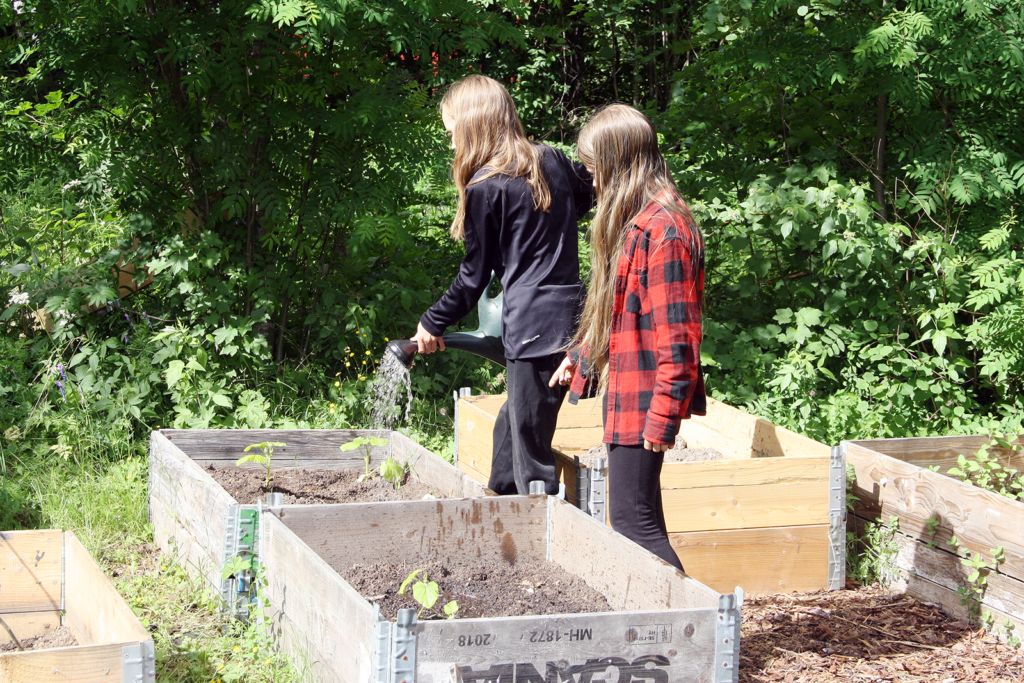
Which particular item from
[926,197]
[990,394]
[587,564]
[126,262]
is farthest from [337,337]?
[990,394]

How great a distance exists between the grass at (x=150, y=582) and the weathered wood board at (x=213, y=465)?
92 millimetres

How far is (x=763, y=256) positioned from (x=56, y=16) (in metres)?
4.14

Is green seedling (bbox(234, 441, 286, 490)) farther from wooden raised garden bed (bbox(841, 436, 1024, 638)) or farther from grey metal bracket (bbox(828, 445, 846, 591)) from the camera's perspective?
wooden raised garden bed (bbox(841, 436, 1024, 638))

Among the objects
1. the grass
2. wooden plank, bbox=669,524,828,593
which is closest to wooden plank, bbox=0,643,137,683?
the grass

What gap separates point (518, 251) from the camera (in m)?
3.22

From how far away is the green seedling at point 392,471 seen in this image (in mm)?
3986

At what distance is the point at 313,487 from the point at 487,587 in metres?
1.45

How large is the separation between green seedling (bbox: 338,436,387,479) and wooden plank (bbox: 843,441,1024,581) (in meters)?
2.08

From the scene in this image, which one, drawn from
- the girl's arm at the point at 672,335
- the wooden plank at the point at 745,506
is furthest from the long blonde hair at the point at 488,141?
the wooden plank at the point at 745,506

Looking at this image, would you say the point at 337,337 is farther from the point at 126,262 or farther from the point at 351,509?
the point at 351,509

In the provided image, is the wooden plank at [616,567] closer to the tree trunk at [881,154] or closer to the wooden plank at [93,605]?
the wooden plank at [93,605]

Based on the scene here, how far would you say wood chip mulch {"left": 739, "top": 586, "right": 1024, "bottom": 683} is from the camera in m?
3.07

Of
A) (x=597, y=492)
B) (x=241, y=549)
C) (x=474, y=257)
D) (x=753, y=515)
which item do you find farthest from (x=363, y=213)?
(x=753, y=515)

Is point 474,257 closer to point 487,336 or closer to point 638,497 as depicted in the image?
point 487,336
